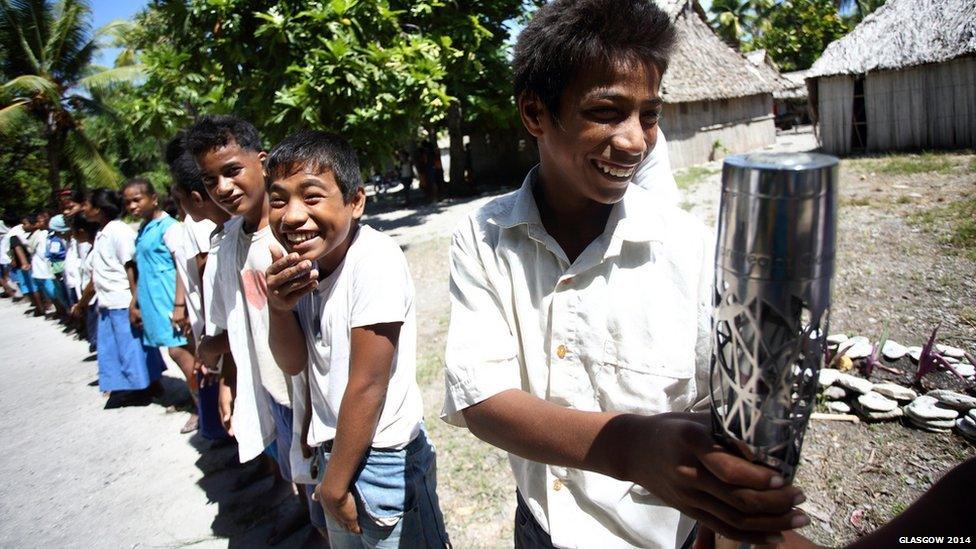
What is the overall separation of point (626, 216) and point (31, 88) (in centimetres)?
2059

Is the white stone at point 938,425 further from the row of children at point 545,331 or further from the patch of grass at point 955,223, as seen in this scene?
the patch of grass at point 955,223

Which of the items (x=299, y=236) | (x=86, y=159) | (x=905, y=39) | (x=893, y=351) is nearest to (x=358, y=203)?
(x=299, y=236)

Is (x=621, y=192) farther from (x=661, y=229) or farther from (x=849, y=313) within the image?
(x=849, y=313)

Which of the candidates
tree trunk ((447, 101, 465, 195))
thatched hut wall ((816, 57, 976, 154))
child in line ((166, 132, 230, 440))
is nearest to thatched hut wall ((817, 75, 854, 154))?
thatched hut wall ((816, 57, 976, 154))

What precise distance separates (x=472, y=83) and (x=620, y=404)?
40.3 feet

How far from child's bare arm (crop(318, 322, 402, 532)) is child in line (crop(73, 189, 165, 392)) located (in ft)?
13.3

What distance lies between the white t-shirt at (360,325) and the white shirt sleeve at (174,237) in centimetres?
247

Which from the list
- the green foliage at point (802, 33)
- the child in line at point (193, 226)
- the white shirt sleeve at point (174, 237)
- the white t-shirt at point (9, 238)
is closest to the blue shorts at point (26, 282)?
the white t-shirt at point (9, 238)

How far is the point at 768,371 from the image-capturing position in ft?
2.22

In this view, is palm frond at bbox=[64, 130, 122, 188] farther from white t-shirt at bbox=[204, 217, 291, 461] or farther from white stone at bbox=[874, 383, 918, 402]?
white stone at bbox=[874, 383, 918, 402]

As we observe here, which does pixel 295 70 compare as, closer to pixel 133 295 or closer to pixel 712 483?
pixel 133 295

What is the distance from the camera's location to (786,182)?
580 mm

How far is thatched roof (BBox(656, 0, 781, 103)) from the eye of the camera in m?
15.0

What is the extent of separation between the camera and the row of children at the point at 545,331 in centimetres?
92
